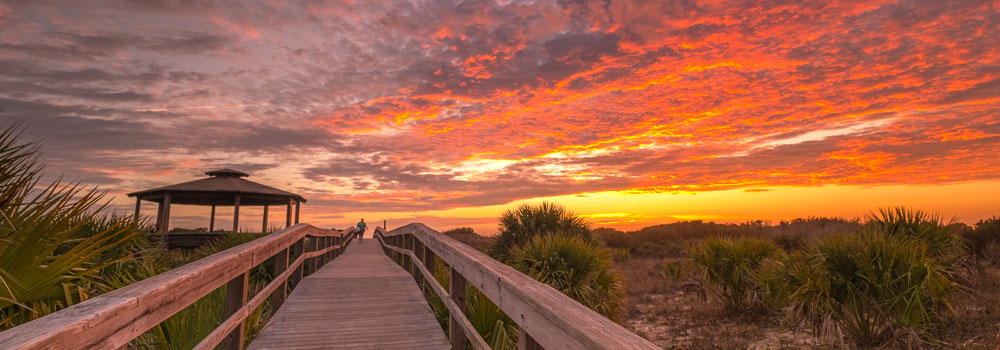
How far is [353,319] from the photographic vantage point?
5.58m

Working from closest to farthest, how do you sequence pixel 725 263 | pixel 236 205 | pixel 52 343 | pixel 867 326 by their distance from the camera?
1. pixel 52 343
2. pixel 867 326
3. pixel 725 263
4. pixel 236 205

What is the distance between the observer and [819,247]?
785cm

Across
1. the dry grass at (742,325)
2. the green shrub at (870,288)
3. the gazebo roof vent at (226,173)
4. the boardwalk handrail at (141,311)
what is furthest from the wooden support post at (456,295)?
the gazebo roof vent at (226,173)

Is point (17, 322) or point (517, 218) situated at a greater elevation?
point (517, 218)

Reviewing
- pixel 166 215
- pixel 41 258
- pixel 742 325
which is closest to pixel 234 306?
pixel 41 258

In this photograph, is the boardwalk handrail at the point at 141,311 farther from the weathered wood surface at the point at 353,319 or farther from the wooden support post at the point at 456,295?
the wooden support post at the point at 456,295

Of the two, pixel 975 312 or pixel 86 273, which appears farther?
pixel 975 312

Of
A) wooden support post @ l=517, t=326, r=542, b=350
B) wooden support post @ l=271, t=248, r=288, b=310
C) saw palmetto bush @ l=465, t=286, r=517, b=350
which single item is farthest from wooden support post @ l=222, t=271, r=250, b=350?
wooden support post @ l=517, t=326, r=542, b=350

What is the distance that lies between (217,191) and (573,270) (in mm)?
18650

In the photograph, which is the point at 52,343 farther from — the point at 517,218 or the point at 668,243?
the point at 668,243

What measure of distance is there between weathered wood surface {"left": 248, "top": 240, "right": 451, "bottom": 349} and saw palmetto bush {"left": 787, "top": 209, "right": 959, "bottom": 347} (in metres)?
5.87

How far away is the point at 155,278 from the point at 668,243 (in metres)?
27.3

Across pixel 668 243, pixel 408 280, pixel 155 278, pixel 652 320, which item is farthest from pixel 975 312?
pixel 668 243

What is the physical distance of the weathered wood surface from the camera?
4578 mm
